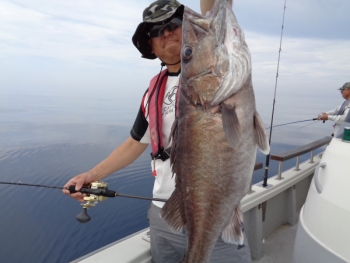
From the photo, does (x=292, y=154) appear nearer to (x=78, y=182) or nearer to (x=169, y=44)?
(x=169, y=44)

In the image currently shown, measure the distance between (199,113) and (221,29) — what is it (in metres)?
0.48

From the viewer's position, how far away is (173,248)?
216 cm

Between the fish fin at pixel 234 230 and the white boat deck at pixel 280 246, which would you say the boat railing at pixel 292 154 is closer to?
the white boat deck at pixel 280 246

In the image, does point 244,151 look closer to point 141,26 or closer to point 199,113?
point 199,113

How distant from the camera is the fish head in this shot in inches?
55.9

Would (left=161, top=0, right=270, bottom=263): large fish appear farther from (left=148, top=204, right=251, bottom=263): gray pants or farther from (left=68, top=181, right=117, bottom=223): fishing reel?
(left=68, top=181, right=117, bottom=223): fishing reel

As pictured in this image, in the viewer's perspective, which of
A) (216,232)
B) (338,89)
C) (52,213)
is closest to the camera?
(216,232)

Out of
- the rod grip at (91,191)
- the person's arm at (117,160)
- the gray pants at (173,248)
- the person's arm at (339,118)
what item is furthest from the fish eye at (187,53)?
the person's arm at (339,118)

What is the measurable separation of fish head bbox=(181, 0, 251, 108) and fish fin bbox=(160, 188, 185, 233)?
62 cm

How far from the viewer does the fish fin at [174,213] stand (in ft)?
5.29

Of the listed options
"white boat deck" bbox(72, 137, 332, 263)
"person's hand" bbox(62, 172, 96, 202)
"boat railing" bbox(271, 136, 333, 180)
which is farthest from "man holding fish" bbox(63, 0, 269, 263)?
"boat railing" bbox(271, 136, 333, 180)

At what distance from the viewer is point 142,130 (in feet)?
7.68

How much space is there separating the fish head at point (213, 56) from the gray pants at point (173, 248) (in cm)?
109

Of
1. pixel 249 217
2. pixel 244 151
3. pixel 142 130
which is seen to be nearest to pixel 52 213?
pixel 249 217
